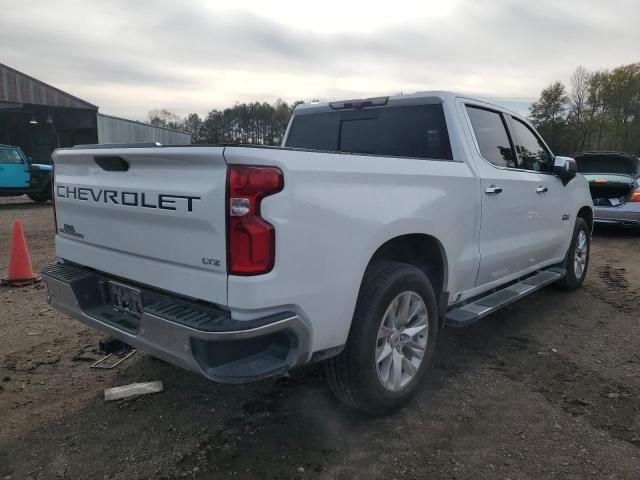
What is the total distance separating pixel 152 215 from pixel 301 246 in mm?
769

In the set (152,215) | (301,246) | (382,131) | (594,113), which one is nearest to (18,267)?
(152,215)

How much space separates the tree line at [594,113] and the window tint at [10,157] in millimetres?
51127

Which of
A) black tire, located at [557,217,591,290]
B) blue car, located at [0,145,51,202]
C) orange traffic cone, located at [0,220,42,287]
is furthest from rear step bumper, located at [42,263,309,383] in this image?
blue car, located at [0,145,51,202]

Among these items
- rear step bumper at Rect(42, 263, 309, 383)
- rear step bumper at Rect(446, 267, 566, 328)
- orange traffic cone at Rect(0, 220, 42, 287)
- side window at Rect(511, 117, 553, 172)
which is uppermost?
side window at Rect(511, 117, 553, 172)

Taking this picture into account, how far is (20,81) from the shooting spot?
26375 millimetres

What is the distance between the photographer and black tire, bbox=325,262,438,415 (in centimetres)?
264

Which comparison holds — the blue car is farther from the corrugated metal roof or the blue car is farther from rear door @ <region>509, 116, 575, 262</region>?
rear door @ <region>509, 116, 575, 262</region>

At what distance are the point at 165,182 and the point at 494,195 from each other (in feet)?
7.89

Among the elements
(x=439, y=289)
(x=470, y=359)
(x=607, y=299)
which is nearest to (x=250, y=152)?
(x=439, y=289)

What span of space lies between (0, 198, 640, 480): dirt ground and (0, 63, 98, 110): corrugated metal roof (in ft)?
87.7

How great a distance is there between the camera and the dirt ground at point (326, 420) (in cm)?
250

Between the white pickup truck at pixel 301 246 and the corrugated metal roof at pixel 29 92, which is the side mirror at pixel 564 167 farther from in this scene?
the corrugated metal roof at pixel 29 92

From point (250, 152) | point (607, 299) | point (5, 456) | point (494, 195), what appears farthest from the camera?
point (607, 299)

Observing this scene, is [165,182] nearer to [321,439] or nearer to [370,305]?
[370,305]
